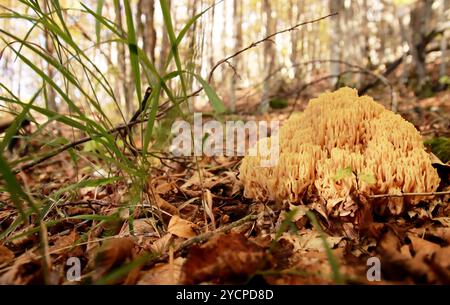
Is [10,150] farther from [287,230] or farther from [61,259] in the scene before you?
[287,230]

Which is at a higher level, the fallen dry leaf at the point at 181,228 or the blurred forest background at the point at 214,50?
the blurred forest background at the point at 214,50

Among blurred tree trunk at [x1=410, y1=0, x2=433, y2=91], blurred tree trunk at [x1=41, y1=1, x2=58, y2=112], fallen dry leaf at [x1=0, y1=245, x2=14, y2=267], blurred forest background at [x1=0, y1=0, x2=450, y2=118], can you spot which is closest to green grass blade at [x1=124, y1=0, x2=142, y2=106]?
blurred forest background at [x1=0, y1=0, x2=450, y2=118]

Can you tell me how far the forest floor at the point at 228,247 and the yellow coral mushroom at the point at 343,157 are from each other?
121 mm

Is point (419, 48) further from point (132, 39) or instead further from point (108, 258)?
point (108, 258)

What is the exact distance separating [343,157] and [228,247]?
0.86 metres

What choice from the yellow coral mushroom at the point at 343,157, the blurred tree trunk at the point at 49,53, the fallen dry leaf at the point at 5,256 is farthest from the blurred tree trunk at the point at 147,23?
the fallen dry leaf at the point at 5,256

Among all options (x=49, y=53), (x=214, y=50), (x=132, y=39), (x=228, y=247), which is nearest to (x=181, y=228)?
(x=228, y=247)

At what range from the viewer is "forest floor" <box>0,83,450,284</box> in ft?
3.58

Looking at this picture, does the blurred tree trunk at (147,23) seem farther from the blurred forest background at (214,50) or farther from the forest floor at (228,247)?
the forest floor at (228,247)

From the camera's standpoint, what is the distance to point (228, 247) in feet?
3.85

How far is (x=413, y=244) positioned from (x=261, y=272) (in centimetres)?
62

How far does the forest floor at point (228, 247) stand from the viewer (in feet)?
3.58
